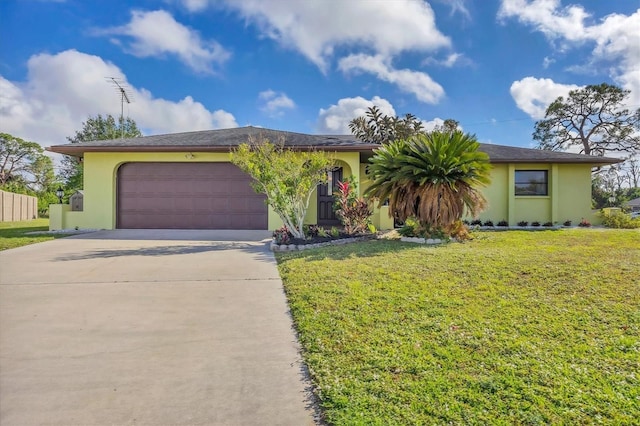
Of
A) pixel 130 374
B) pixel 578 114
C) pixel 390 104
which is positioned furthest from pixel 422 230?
pixel 578 114

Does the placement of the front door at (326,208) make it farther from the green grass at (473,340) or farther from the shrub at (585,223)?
the shrub at (585,223)

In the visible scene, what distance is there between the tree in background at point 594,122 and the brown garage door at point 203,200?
28.5 m

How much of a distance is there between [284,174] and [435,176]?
4.07m

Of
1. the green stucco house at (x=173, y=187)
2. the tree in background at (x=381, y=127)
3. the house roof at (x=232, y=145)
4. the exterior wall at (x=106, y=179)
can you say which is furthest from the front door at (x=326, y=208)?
the tree in background at (x=381, y=127)

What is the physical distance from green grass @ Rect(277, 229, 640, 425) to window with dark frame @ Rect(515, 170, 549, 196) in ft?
31.3

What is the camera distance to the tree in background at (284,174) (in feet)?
29.8

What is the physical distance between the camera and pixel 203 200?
1309 centimetres

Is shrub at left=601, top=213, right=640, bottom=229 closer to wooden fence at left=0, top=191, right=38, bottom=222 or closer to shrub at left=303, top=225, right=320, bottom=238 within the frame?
shrub at left=303, top=225, right=320, bottom=238

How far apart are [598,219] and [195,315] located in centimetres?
1747

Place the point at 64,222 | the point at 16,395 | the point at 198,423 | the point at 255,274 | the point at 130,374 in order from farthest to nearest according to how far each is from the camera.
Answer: the point at 64,222 → the point at 255,274 → the point at 130,374 → the point at 16,395 → the point at 198,423

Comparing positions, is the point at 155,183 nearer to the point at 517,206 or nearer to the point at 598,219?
the point at 517,206

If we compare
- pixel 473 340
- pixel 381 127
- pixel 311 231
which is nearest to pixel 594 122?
pixel 381 127

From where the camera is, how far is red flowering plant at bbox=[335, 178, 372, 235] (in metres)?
10.3

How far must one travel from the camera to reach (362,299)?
4312mm
